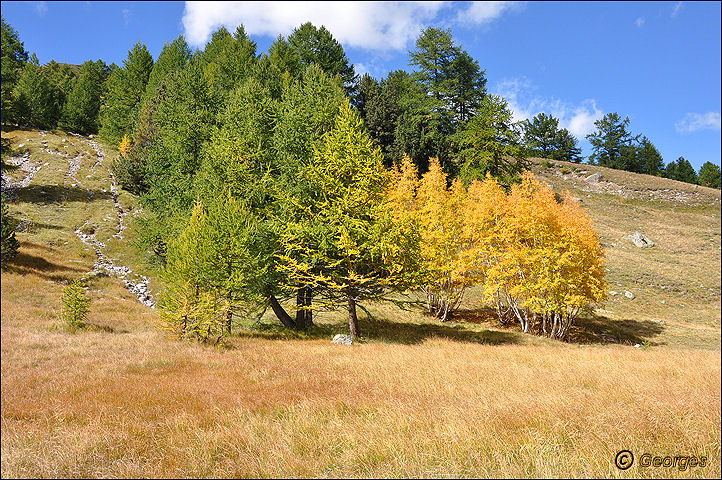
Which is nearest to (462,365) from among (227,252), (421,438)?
(421,438)

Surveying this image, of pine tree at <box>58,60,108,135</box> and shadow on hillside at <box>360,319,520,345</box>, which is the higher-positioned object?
pine tree at <box>58,60,108,135</box>

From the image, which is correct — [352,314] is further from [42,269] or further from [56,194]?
[56,194]

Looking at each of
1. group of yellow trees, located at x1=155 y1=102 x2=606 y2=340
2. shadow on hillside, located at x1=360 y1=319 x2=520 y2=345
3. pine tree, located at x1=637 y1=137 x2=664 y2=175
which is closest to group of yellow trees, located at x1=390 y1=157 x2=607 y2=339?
group of yellow trees, located at x1=155 y1=102 x2=606 y2=340

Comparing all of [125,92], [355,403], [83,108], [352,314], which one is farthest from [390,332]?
[83,108]

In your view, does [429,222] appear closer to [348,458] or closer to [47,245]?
[348,458]

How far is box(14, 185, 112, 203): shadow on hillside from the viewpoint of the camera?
37.5 m

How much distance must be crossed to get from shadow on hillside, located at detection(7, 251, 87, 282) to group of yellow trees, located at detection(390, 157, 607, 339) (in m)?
22.2

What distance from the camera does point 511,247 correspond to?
22359 mm

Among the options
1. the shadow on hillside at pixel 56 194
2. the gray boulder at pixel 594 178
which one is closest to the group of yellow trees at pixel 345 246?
the shadow on hillside at pixel 56 194

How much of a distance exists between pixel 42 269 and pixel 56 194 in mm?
22300

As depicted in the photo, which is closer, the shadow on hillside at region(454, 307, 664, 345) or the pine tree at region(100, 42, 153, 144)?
the shadow on hillside at region(454, 307, 664, 345)

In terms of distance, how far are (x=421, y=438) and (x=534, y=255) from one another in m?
18.9

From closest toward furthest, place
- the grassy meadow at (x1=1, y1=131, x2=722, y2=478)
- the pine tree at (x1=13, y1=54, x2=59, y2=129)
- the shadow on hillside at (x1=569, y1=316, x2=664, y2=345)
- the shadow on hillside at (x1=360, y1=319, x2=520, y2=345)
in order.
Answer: the grassy meadow at (x1=1, y1=131, x2=722, y2=478) → the shadow on hillside at (x1=360, y1=319, x2=520, y2=345) → the shadow on hillside at (x1=569, y1=316, x2=664, y2=345) → the pine tree at (x1=13, y1=54, x2=59, y2=129)

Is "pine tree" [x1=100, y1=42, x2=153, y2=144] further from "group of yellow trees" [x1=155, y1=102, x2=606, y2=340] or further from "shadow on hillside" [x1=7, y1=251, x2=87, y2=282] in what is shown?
"group of yellow trees" [x1=155, y1=102, x2=606, y2=340]
